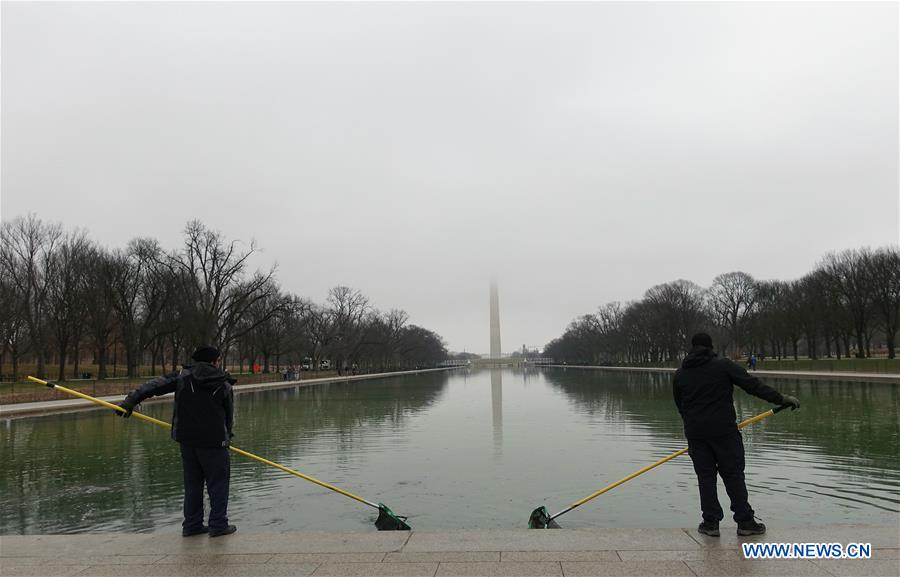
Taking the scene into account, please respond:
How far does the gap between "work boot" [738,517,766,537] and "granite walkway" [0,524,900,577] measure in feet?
0.32

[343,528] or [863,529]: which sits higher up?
[863,529]

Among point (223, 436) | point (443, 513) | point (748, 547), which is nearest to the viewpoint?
point (748, 547)

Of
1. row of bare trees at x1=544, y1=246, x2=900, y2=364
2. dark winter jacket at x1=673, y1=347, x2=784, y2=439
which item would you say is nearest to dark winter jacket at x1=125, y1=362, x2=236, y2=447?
dark winter jacket at x1=673, y1=347, x2=784, y2=439

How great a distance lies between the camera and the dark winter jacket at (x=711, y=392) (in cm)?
602

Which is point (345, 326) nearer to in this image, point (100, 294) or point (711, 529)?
point (100, 294)

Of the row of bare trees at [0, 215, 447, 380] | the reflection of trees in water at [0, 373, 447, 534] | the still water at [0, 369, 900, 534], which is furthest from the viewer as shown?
the row of bare trees at [0, 215, 447, 380]

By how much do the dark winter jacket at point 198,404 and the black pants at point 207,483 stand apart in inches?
5.4

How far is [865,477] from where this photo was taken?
1060cm

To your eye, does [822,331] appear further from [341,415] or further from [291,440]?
[291,440]

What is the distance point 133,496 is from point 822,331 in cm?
7251

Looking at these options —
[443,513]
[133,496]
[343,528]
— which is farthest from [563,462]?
[133,496]

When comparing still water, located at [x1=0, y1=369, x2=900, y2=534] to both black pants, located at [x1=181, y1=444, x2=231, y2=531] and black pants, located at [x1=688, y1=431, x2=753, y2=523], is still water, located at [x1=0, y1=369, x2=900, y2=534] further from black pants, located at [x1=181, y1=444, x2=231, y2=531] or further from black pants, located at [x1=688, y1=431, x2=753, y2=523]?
black pants, located at [x1=688, y1=431, x2=753, y2=523]

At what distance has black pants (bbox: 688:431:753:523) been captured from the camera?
231 inches

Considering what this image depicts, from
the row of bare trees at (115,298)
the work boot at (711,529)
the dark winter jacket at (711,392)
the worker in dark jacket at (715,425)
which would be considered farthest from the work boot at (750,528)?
the row of bare trees at (115,298)
